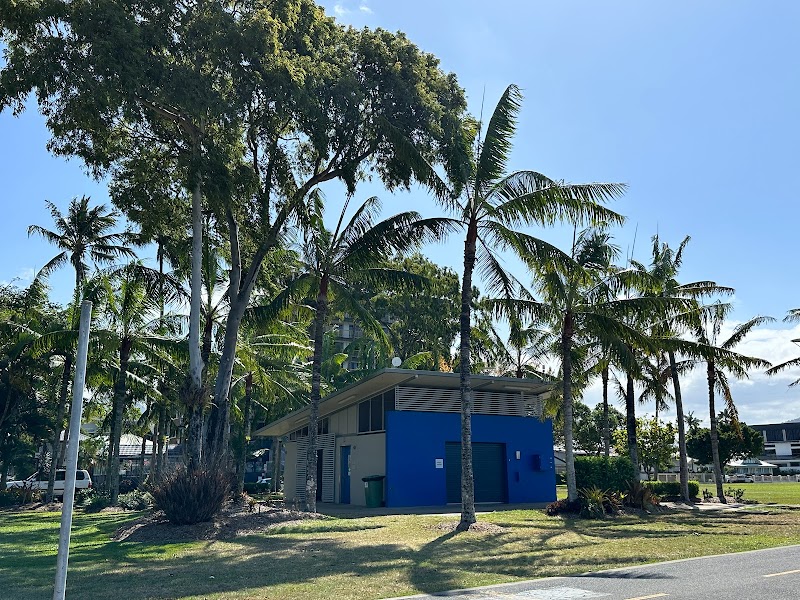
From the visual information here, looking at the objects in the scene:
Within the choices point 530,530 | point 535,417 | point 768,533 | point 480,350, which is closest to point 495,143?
point 530,530

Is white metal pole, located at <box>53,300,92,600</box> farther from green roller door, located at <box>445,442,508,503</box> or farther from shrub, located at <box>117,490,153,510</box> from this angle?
shrub, located at <box>117,490,153,510</box>

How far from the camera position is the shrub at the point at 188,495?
16.2 metres

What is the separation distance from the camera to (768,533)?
1638 cm

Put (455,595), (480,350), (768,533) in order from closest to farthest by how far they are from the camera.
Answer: (455,595) → (768,533) → (480,350)

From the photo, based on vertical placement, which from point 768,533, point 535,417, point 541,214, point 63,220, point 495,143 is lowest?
point 768,533

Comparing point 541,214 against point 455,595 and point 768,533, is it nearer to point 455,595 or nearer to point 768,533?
point 768,533

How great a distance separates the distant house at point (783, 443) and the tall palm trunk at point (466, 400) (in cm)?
9459

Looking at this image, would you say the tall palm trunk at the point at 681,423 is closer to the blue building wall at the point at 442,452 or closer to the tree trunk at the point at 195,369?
the blue building wall at the point at 442,452

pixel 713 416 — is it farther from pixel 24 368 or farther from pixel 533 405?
pixel 24 368

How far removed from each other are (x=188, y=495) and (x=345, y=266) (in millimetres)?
8316

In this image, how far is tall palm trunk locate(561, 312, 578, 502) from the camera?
2095 centimetres

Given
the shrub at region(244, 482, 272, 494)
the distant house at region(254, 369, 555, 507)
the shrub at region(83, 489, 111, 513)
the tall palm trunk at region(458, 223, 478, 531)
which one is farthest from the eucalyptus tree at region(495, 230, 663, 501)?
the shrub at region(244, 482, 272, 494)

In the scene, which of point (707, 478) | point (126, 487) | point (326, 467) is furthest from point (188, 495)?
point (707, 478)

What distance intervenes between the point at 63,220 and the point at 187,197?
1814 centimetres
